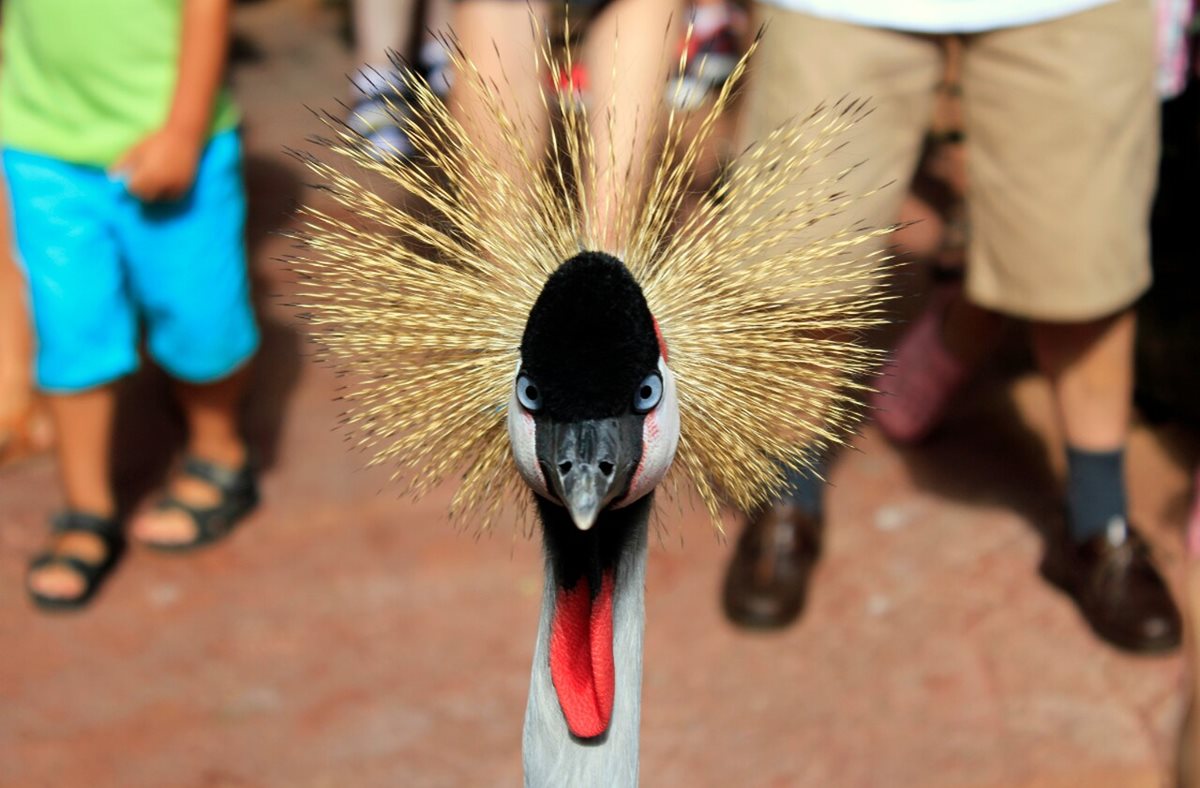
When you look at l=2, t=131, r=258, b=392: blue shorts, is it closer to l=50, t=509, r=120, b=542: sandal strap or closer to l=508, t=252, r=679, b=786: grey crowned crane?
l=50, t=509, r=120, b=542: sandal strap

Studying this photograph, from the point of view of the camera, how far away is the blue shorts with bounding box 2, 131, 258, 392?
2.17 metres

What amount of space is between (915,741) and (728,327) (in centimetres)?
112

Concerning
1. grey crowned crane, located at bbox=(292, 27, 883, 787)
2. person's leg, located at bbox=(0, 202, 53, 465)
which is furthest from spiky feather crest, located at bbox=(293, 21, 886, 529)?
A: person's leg, located at bbox=(0, 202, 53, 465)

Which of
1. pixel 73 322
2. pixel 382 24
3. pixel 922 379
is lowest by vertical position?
pixel 922 379

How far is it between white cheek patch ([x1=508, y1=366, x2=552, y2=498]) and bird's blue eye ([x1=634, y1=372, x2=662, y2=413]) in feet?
0.25

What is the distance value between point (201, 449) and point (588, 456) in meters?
1.71

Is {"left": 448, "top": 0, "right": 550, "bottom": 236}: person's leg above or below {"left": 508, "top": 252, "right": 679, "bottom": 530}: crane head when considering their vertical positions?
above

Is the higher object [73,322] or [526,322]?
[526,322]

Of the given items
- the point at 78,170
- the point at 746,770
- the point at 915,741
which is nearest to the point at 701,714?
the point at 746,770

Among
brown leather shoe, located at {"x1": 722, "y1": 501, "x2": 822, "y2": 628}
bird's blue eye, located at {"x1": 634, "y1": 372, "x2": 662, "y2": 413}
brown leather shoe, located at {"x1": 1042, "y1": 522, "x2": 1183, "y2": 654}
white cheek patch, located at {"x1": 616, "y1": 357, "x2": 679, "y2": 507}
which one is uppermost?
bird's blue eye, located at {"x1": 634, "y1": 372, "x2": 662, "y2": 413}

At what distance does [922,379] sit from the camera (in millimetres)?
2500

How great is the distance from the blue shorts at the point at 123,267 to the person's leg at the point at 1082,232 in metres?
1.22

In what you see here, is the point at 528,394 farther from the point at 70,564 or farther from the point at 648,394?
the point at 70,564

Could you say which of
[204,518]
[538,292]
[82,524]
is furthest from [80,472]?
[538,292]
